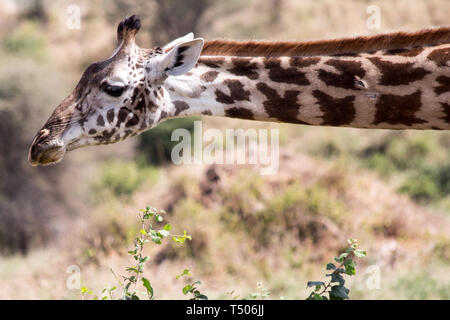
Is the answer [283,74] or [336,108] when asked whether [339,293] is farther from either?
[283,74]

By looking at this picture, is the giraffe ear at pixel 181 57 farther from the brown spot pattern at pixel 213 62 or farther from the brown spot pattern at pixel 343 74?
the brown spot pattern at pixel 343 74

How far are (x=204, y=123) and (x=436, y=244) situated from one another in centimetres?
1222

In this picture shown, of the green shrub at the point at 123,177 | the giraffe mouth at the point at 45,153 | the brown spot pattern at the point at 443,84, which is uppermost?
the green shrub at the point at 123,177

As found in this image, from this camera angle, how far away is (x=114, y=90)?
5.06 metres

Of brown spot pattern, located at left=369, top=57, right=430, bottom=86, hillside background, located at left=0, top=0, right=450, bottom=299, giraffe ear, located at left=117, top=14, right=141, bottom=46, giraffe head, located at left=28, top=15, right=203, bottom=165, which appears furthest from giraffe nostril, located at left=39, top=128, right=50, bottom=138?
hillside background, located at left=0, top=0, right=450, bottom=299

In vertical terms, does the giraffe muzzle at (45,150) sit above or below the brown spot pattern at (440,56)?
below

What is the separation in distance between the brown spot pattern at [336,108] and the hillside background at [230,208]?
3.36 ft

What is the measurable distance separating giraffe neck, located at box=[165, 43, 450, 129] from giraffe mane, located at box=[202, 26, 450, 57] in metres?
0.05

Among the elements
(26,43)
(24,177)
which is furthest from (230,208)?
(26,43)

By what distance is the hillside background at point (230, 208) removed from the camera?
10.3 m

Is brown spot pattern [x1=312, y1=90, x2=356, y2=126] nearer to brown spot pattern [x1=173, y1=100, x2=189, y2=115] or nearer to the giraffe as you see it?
the giraffe

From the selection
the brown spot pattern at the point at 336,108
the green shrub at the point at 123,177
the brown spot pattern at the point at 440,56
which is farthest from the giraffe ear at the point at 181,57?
the green shrub at the point at 123,177

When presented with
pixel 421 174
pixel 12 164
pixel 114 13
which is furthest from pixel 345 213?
pixel 114 13

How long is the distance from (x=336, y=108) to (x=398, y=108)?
423 millimetres
